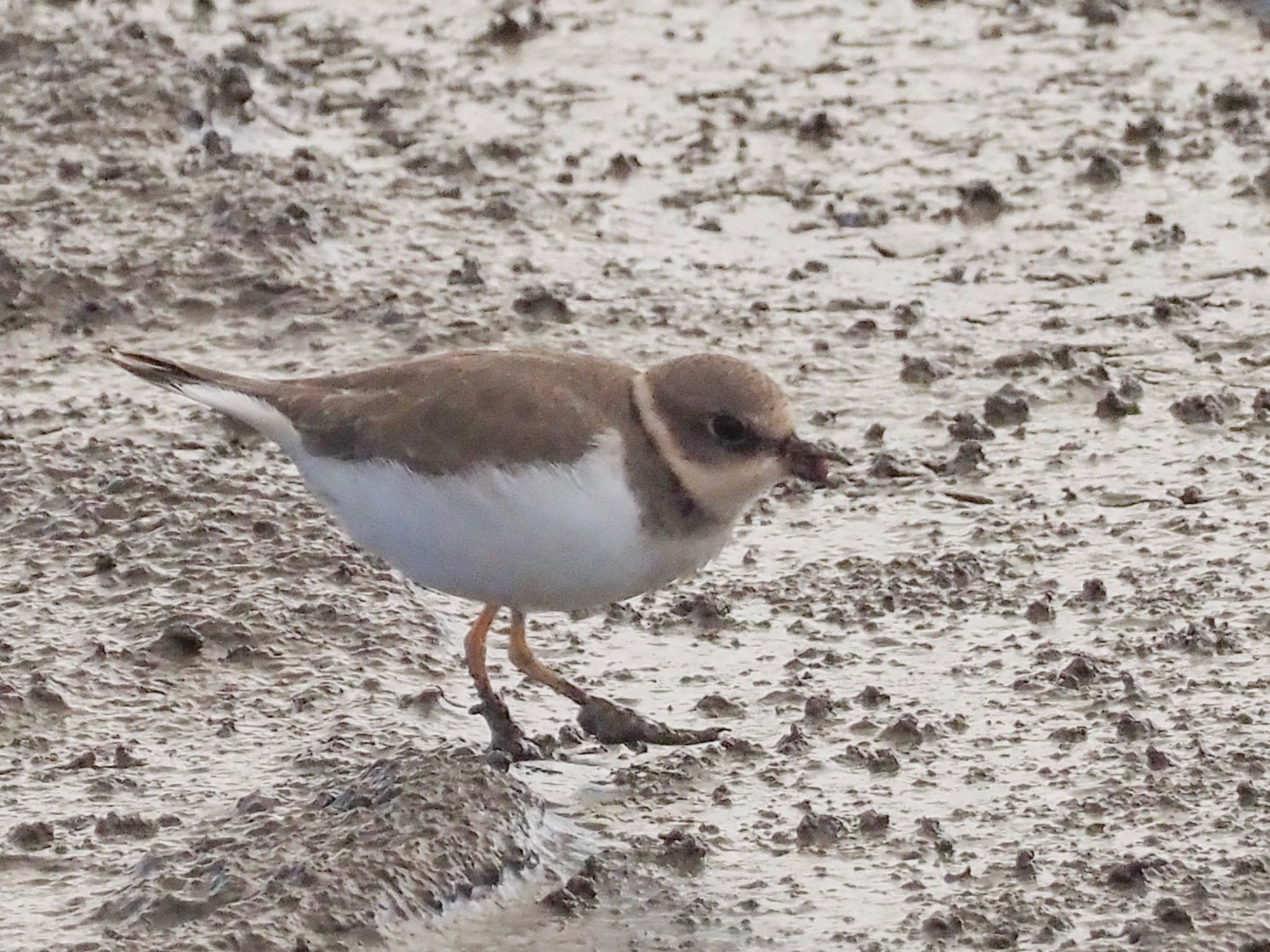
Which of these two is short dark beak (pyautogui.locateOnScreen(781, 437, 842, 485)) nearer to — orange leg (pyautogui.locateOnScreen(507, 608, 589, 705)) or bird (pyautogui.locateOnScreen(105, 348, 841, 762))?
bird (pyautogui.locateOnScreen(105, 348, 841, 762))

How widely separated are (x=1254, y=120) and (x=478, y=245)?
310cm

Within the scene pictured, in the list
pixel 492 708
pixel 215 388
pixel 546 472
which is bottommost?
pixel 492 708

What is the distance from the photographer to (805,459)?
17.8ft

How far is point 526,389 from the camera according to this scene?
216 inches

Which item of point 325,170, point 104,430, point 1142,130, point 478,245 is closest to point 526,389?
point 104,430

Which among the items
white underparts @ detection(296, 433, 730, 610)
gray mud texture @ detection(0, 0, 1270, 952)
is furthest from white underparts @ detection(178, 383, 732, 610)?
gray mud texture @ detection(0, 0, 1270, 952)

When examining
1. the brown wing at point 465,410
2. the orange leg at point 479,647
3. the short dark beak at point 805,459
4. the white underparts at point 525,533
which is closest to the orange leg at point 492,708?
the orange leg at point 479,647

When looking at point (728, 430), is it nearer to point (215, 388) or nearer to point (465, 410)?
point (465, 410)

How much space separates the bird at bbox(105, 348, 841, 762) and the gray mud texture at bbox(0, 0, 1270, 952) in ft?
1.40

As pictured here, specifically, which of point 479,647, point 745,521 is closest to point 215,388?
point 479,647

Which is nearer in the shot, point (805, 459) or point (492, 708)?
point (805, 459)

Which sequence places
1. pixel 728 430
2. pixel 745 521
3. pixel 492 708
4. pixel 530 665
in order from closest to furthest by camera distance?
pixel 728 430, pixel 492 708, pixel 530 665, pixel 745 521

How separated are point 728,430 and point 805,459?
19 centimetres

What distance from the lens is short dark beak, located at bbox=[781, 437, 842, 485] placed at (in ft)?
17.8
